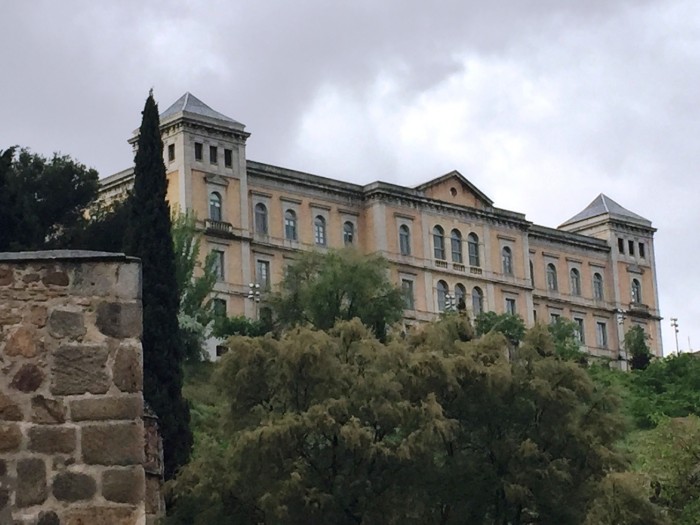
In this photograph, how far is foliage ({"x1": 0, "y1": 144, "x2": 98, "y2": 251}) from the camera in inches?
2034

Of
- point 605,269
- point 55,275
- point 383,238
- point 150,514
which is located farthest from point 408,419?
point 605,269

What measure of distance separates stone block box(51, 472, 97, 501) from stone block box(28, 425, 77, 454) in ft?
0.38

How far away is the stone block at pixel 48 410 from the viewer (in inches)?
301

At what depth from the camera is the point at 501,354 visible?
37.0m

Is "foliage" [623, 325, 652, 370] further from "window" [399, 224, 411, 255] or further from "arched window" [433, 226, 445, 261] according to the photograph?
"window" [399, 224, 411, 255]

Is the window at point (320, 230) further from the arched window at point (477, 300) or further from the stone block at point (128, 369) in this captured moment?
the stone block at point (128, 369)

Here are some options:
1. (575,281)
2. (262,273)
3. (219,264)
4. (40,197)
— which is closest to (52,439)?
(40,197)

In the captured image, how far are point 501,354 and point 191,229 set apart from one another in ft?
116

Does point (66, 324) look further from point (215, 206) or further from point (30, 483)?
point (215, 206)

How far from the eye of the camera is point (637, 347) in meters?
91.6

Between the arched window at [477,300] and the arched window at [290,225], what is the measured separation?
11.8 m

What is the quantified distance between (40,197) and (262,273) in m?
27.0

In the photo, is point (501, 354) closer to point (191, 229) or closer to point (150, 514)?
point (150, 514)

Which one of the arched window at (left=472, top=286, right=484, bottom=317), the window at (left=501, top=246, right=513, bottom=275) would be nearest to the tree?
the arched window at (left=472, top=286, right=484, bottom=317)
